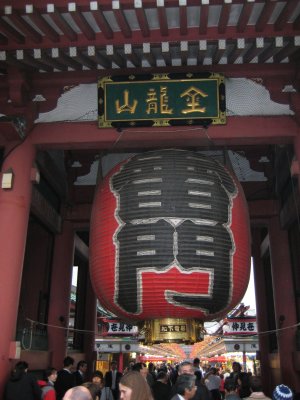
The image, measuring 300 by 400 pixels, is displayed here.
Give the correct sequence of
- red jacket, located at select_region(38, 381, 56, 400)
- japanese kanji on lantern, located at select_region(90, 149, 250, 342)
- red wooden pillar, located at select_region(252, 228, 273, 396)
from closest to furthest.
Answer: japanese kanji on lantern, located at select_region(90, 149, 250, 342), red jacket, located at select_region(38, 381, 56, 400), red wooden pillar, located at select_region(252, 228, 273, 396)

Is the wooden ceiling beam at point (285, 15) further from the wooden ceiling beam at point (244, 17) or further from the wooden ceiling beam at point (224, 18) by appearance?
the wooden ceiling beam at point (224, 18)

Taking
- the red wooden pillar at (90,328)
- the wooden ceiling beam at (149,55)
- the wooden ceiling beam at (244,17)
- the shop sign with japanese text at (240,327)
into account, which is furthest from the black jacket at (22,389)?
the shop sign with japanese text at (240,327)

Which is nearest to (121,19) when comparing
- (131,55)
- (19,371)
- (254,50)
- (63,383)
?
(131,55)

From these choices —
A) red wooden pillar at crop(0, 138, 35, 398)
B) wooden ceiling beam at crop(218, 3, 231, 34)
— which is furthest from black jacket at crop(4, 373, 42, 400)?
wooden ceiling beam at crop(218, 3, 231, 34)

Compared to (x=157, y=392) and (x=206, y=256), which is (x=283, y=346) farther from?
(x=206, y=256)

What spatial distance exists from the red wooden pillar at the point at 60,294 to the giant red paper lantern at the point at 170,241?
11.0ft

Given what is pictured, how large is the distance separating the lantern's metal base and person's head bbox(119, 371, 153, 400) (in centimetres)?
255

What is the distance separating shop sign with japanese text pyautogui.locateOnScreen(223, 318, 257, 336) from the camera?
14945mm

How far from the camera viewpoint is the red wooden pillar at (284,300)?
732cm

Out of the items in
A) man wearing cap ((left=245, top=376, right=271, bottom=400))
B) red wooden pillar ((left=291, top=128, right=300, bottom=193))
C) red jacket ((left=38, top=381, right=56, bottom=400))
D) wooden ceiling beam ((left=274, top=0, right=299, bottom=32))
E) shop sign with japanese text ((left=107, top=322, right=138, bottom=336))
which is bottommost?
red jacket ((left=38, top=381, right=56, bottom=400))

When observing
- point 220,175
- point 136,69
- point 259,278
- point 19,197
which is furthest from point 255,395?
point 259,278

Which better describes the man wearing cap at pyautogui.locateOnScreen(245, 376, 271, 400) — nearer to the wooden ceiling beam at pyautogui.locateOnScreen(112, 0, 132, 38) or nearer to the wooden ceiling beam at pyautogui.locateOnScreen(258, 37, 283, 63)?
the wooden ceiling beam at pyautogui.locateOnScreen(258, 37, 283, 63)

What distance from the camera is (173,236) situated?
14.1 feet

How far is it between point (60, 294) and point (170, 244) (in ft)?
14.5
